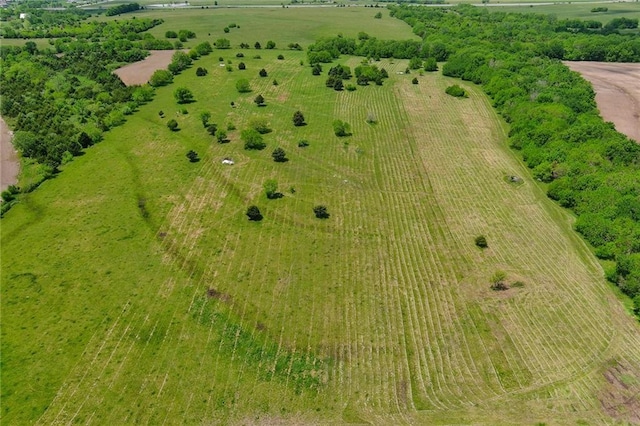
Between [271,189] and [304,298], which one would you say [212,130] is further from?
[304,298]

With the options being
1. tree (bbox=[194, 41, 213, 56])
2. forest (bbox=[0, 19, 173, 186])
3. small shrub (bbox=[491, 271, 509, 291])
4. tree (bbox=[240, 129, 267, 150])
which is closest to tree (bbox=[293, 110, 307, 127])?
tree (bbox=[240, 129, 267, 150])

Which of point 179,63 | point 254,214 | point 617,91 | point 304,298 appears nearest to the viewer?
point 304,298

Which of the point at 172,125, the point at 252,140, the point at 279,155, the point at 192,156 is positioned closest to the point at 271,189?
the point at 279,155

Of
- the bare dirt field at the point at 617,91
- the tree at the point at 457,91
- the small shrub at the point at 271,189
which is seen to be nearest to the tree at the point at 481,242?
the small shrub at the point at 271,189

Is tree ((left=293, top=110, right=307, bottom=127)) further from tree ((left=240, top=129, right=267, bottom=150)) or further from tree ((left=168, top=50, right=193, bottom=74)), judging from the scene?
tree ((left=168, top=50, right=193, bottom=74))

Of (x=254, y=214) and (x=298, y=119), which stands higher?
(x=298, y=119)

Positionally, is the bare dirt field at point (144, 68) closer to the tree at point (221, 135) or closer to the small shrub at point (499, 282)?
the tree at point (221, 135)
